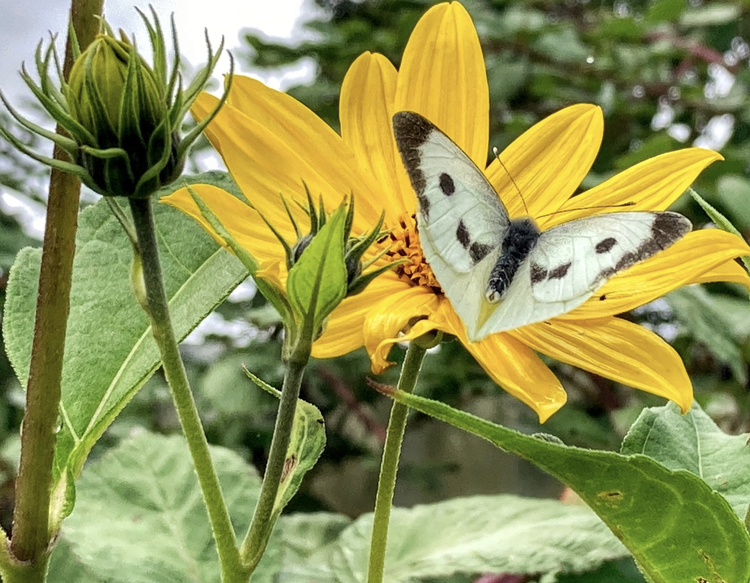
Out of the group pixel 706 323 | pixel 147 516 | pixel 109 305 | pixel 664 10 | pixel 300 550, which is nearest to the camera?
pixel 109 305

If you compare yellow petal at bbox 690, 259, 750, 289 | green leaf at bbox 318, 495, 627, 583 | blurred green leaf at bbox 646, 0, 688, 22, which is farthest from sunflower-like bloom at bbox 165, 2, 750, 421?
blurred green leaf at bbox 646, 0, 688, 22

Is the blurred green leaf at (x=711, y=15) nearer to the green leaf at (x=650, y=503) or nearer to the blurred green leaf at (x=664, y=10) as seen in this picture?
the blurred green leaf at (x=664, y=10)

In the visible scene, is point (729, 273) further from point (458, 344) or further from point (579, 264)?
point (458, 344)

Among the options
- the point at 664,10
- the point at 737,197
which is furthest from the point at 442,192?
the point at 664,10

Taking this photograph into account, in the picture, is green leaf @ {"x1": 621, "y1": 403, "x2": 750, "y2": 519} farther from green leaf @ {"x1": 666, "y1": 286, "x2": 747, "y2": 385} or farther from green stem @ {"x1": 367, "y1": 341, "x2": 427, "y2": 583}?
green leaf @ {"x1": 666, "y1": 286, "x2": 747, "y2": 385}

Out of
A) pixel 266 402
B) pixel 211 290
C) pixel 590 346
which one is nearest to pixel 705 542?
pixel 590 346

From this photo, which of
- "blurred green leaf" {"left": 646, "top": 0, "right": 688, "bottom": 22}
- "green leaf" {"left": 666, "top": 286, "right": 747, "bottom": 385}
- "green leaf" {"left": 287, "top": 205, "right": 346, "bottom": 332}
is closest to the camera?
"green leaf" {"left": 287, "top": 205, "right": 346, "bottom": 332}
